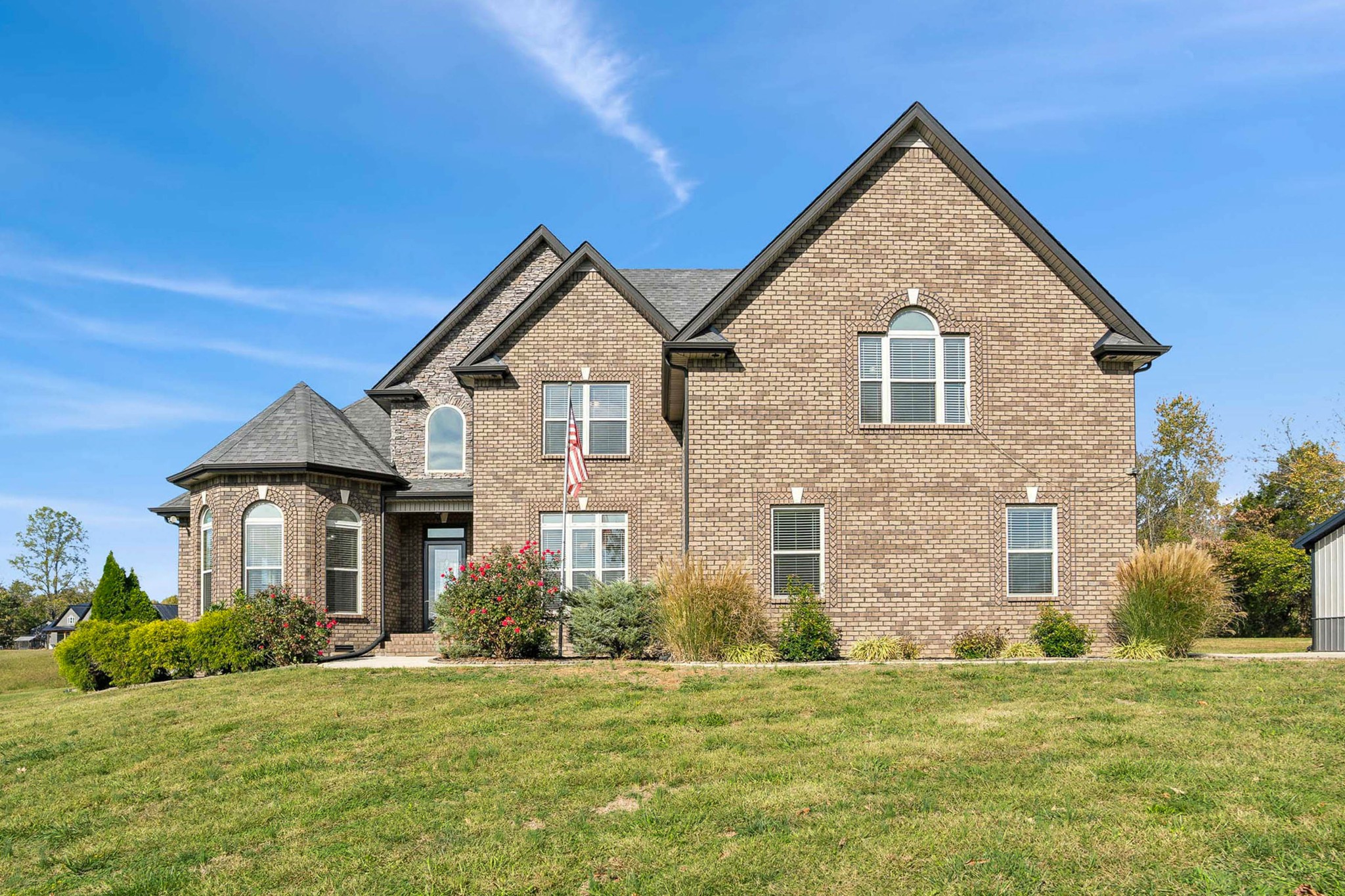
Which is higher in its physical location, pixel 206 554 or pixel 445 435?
pixel 445 435

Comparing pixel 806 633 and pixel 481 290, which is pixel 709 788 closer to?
pixel 806 633

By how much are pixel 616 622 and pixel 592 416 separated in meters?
4.79

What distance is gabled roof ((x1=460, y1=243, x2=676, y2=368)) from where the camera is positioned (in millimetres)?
20656

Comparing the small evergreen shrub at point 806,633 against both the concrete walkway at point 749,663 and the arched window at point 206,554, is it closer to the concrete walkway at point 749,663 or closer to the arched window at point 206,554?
the concrete walkway at point 749,663

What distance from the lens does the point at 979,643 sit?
1700 cm

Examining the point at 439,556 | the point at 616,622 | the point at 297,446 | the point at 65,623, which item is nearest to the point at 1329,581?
the point at 616,622

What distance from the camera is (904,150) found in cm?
1806

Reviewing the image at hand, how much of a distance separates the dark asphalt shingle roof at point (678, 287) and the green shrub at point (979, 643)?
8.10 meters

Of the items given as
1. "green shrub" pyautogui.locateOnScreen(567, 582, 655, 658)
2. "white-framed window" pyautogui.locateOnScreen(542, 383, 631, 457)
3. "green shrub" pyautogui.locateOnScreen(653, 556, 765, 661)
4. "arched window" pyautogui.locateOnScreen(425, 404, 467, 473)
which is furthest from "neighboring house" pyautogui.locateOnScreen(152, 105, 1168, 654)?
"arched window" pyautogui.locateOnScreen(425, 404, 467, 473)

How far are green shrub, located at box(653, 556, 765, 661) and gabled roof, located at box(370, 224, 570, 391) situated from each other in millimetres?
10625

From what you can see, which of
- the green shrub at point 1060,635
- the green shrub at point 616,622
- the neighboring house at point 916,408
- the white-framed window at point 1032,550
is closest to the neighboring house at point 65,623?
the green shrub at point 616,622

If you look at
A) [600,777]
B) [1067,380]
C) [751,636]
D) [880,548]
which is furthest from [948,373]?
[600,777]

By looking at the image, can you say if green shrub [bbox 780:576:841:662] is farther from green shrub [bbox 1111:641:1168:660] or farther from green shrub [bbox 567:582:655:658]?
green shrub [bbox 1111:641:1168:660]

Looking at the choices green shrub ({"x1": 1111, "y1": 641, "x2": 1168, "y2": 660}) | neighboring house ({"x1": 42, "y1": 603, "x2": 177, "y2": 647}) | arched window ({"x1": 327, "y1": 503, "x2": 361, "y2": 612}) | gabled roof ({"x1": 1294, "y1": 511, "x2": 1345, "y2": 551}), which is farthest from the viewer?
neighboring house ({"x1": 42, "y1": 603, "x2": 177, "y2": 647})
